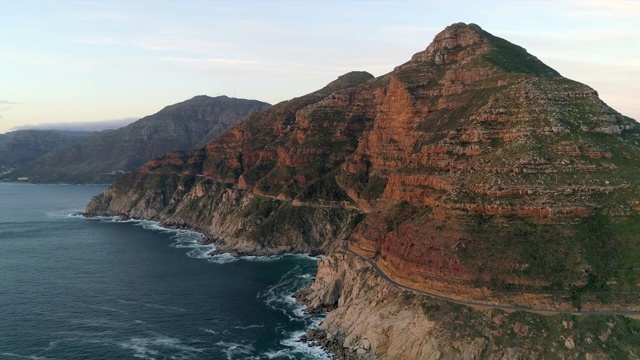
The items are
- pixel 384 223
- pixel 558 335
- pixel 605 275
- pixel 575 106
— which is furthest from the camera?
pixel 384 223

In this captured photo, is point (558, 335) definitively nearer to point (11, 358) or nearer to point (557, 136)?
point (557, 136)

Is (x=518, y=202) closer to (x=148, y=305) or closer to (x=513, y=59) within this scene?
(x=148, y=305)

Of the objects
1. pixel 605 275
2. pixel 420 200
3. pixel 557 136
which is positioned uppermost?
pixel 557 136

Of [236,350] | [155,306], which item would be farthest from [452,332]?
[155,306]

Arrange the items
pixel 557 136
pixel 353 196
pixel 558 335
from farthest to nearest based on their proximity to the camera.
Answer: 1. pixel 353 196
2. pixel 557 136
3. pixel 558 335

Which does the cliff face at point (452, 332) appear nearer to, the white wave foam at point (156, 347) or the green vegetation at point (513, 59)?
the white wave foam at point (156, 347)

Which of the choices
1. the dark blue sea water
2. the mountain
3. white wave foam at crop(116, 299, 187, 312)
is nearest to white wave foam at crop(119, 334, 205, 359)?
the dark blue sea water

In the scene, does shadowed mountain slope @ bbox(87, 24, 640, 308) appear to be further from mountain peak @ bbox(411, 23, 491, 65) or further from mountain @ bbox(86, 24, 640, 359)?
mountain peak @ bbox(411, 23, 491, 65)

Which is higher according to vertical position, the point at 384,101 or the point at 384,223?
the point at 384,101

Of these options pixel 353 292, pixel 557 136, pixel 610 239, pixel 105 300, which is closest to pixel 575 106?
pixel 557 136
